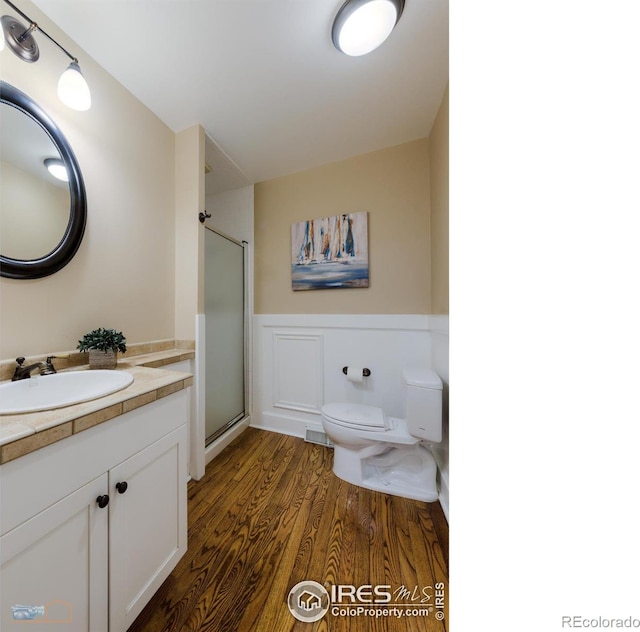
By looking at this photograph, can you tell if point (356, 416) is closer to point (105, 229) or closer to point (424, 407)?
point (424, 407)

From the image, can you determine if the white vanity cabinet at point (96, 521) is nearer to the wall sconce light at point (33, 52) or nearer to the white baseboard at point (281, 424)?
the white baseboard at point (281, 424)

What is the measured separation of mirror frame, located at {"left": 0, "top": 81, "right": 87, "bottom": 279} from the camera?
2.78ft

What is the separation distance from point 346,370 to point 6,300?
1712 millimetres

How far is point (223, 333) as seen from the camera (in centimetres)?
183

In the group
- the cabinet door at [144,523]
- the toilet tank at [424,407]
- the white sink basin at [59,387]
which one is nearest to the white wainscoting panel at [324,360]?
the toilet tank at [424,407]

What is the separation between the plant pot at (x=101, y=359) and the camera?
39.4 inches

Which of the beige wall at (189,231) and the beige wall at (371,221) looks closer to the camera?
the beige wall at (189,231)

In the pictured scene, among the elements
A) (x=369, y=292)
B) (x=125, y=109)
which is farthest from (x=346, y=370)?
(x=125, y=109)

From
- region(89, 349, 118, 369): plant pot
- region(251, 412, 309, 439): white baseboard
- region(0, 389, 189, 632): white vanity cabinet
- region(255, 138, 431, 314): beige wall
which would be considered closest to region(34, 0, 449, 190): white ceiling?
region(255, 138, 431, 314): beige wall

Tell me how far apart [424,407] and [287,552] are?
0.92 meters

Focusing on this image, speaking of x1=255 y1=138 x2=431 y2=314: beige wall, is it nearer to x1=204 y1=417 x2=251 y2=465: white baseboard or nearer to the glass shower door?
the glass shower door

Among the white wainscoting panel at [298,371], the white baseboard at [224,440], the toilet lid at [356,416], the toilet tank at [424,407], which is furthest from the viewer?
the white wainscoting panel at [298,371]

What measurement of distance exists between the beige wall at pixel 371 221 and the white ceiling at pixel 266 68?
172mm
